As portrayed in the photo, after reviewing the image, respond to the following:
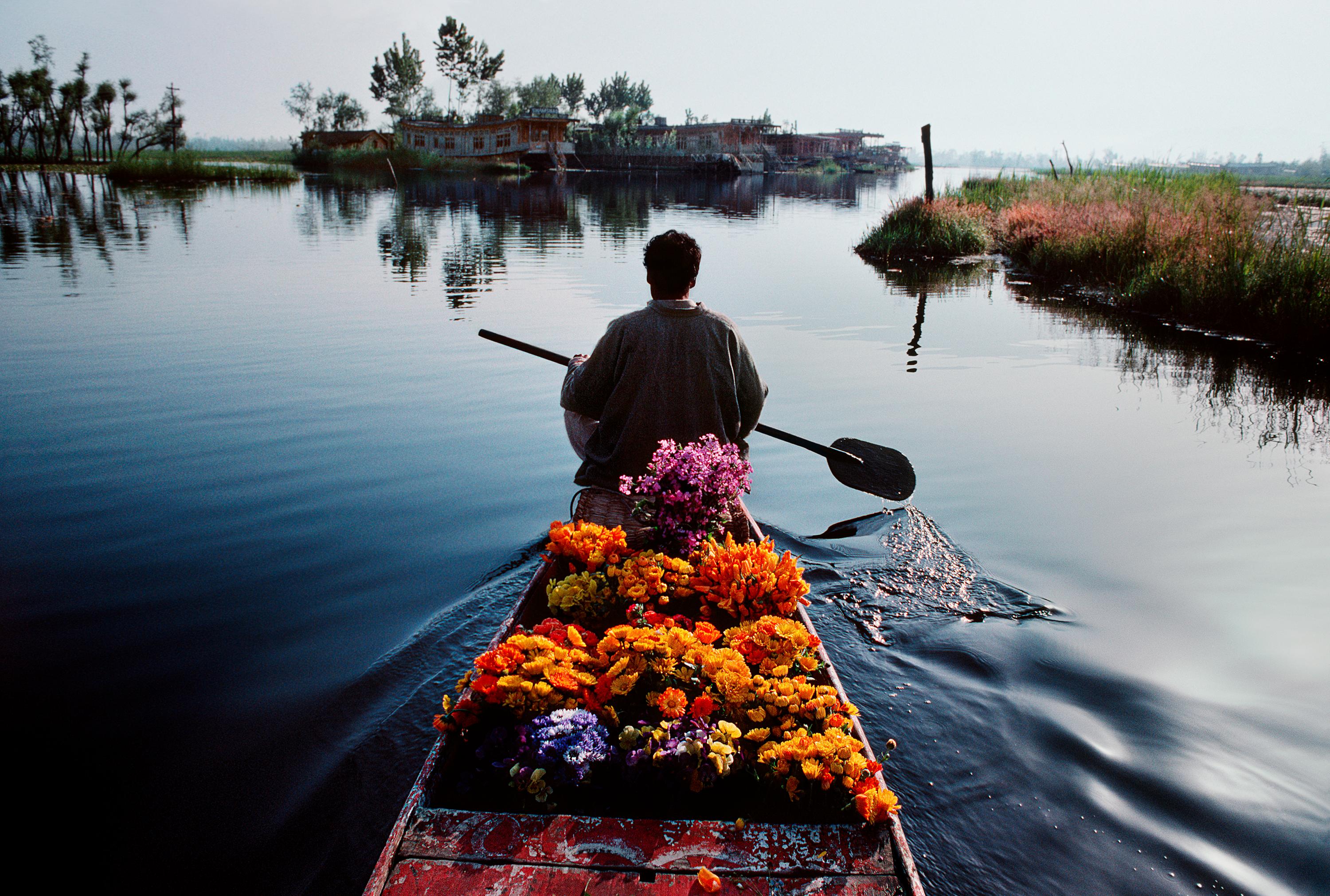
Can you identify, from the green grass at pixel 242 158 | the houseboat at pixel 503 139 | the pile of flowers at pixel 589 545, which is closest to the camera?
the pile of flowers at pixel 589 545

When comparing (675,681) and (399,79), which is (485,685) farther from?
(399,79)

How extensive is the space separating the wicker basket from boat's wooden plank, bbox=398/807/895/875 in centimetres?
206

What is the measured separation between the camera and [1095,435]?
355 inches

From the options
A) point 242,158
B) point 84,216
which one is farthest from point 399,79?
point 84,216

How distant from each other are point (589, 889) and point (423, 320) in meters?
12.8

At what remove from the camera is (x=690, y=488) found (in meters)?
3.86

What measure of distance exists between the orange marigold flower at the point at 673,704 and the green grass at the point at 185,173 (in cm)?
5513

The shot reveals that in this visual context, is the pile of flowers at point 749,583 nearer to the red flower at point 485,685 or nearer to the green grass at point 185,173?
the red flower at point 485,685

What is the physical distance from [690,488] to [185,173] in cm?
5546

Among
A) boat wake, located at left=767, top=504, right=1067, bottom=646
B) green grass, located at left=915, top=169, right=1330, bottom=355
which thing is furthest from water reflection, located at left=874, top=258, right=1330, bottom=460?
boat wake, located at left=767, top=504, right=1067, bottom=646

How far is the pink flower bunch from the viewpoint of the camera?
379cm

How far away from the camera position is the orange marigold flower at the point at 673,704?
2.83 m

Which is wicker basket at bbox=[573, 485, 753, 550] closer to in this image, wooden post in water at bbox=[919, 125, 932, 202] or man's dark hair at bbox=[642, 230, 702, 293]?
man's dark hair at bbox=[642, 230, 702, 293]

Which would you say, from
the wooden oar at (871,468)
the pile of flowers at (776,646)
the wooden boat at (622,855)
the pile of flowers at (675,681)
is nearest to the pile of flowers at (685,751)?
the pile of flowers at (675,681)
